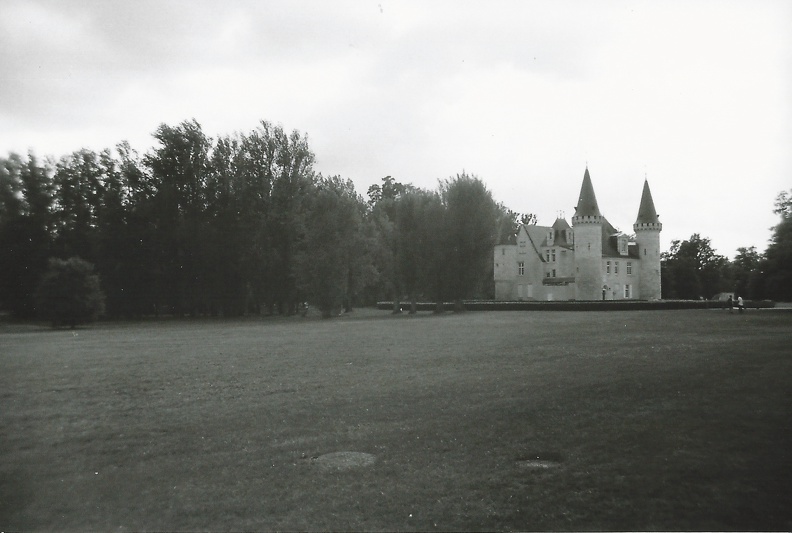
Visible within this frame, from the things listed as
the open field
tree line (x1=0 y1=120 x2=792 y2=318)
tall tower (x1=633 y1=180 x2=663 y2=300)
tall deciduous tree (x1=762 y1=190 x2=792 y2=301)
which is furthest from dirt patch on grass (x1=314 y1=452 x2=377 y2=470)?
tall tower (x1=633 y1=180 x2=663 y2=300)

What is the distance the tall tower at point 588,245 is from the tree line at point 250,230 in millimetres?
19474

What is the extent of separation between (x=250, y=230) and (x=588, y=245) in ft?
128

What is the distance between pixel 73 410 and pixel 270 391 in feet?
13.9

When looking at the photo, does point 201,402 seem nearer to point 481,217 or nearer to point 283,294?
point 481,217

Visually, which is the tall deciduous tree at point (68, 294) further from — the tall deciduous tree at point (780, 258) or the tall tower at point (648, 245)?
the tall tower at point (648, 245)

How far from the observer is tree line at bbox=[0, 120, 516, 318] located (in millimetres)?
54062

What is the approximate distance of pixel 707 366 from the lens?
15008 millimetres

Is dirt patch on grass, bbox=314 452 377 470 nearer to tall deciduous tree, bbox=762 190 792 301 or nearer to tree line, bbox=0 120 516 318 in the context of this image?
tall deciduous tree, bbox=762 190 792 301

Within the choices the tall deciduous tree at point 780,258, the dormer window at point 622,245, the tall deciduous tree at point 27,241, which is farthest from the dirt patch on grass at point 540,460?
the dormer window at point 622,245

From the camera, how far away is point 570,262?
76.5m

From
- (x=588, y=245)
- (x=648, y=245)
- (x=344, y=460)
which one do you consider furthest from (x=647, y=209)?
(x=344, y=460)

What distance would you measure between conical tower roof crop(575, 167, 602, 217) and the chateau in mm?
118

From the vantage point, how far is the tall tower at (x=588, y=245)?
72312 mm

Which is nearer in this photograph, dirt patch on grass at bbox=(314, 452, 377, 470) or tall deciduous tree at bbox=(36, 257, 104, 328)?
dirt patch on grass at bbox=(314, 452, 377, 470)
